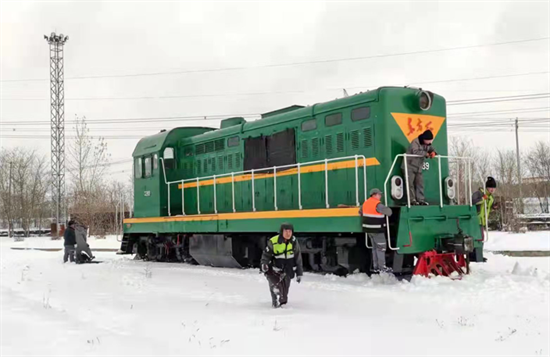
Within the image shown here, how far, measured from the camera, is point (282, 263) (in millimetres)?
8375

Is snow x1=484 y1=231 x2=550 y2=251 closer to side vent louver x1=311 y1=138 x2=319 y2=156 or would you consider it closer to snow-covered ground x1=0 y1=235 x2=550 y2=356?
snow-covered ground x1=0 y1=235 x2=550 y2=356

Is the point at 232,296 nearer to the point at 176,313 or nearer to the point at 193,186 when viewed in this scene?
the point at 176,313

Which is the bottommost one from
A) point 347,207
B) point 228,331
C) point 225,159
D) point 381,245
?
→ point 228,331

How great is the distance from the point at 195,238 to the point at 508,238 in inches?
456

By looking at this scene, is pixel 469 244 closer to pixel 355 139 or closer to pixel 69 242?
pixel 355 139

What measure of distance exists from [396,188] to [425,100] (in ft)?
6.32

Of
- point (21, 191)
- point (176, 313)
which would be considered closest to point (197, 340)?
point (176, 313)

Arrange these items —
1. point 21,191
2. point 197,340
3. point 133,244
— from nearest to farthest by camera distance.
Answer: point 197,340 → point 133,244 → point 21,191

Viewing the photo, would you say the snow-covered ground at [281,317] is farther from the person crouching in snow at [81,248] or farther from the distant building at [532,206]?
the distant building at [532,206]

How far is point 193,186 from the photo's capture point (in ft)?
51.6

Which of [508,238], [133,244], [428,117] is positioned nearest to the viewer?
[428,117]

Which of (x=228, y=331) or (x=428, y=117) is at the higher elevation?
(x=428, y=117)

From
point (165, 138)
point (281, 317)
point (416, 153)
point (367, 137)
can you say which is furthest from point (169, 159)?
point (281, 317)

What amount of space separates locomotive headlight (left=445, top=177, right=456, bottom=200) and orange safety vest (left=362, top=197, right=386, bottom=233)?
2145 mm
